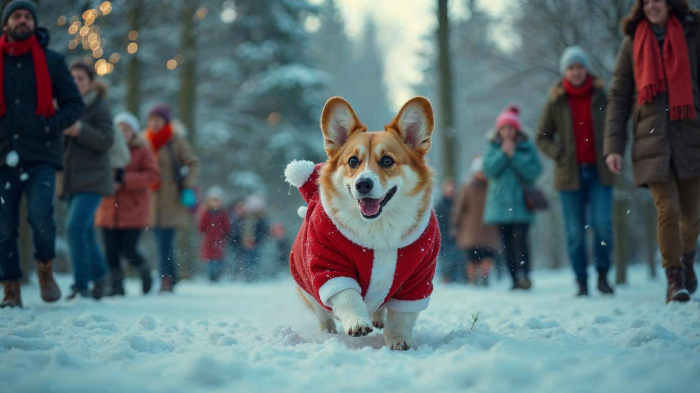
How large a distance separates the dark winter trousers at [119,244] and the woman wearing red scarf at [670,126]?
5.57m

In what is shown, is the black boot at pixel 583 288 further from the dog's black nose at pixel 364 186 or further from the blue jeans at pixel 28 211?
the blue jeans at pixel 28 211

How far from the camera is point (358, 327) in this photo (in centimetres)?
289

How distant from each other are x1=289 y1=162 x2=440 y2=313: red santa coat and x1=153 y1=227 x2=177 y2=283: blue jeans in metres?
5.06

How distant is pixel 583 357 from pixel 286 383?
1242mm

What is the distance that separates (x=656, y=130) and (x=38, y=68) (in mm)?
5301

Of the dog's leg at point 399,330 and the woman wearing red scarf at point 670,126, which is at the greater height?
the woman wearing red scarf at point 670,126

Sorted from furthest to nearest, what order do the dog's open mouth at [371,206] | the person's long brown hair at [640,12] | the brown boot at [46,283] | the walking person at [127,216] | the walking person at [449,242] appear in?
the walking person at [449,242] → the walking person at [127,216] → the brown boot at [46,283] → the person's long brown hair at [640,12] → the dog's open mouth at [371,206]

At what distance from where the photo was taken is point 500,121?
7.93m

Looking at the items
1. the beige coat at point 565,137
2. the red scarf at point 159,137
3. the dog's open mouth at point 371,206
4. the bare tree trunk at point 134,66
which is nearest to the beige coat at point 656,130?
the beige coat at point 565,137

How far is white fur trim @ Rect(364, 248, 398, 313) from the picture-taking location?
10.4ft

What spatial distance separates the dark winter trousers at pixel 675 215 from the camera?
4.59 metres

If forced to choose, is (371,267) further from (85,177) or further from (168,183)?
(168,183)

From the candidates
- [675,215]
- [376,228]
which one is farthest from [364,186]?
[675,215]

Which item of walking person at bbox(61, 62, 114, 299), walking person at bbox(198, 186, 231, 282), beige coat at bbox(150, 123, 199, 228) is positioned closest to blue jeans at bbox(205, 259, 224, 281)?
walking person at bbox(198, 186, 231, 282)
